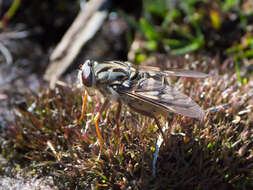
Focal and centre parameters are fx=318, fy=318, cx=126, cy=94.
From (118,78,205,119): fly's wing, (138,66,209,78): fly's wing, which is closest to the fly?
(118,78,205,119): fly's wing

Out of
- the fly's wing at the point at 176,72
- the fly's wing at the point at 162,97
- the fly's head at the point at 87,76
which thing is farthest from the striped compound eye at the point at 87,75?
the fly's wing at the point at 176,72

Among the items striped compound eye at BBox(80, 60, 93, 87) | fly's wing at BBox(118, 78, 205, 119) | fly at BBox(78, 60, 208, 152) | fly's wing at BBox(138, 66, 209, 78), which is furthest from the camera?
fly's wing at BBox(138, 66, 209, 78)

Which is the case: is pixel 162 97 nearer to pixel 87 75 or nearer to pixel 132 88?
pixel 132 88

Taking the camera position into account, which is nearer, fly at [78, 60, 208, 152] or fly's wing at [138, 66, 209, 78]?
fly at [78, 60, 208, 152]

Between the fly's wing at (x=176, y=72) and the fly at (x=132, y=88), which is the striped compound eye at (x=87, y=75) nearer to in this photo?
the fly at (x=132, y=88)

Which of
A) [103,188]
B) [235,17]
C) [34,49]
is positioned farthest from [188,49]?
[103,188]

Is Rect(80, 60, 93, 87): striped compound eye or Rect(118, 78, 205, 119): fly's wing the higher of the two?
Rect(80, 60, 93, 87): striped compound eye

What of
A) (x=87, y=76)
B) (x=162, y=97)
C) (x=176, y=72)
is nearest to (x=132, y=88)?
(x=162, y=97)

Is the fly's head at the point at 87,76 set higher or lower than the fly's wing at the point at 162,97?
higher

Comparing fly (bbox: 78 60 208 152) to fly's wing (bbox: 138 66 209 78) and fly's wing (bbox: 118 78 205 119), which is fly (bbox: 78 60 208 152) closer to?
fly's wing (bbox: 118 78 205 119)

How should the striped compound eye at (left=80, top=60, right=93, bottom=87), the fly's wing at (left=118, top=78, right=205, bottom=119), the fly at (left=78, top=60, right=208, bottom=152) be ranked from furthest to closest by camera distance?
the striped compound eye at (left=80, top=60, right=93, bottom=87) < the fly at (left=78, top=60, right=208, bottom=152) < the fly's wing at (left=118, top=78, right=205, bottom=119)
